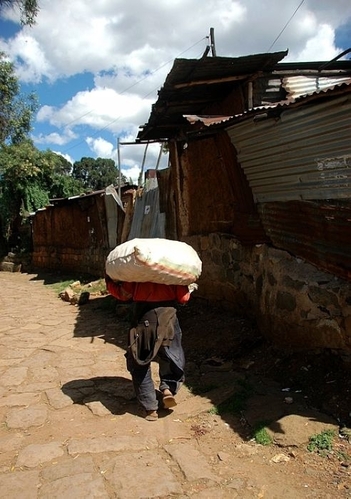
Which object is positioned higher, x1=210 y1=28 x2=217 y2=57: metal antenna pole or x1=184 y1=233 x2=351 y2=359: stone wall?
x1=210 y1=28 x2=217 y2=57: metal antenna pole

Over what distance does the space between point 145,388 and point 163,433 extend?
46cm

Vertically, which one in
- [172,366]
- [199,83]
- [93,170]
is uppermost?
[93,170]

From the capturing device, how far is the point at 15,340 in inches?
272

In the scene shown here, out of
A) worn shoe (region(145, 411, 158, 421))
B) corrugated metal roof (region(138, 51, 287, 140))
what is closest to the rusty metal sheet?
worn shoe (region(145, 411, 158, 421))

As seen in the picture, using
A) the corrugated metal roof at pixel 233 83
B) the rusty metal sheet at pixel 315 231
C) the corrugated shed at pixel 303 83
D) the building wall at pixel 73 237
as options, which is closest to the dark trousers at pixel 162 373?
the rusty metal sheet at pixel 315 231

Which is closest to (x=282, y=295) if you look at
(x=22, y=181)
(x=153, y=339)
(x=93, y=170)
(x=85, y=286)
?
(x=153, y=339)

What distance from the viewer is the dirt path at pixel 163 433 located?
9.54ft

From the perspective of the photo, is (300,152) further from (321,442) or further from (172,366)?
(321,442)

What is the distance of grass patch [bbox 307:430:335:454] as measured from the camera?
10.6ft

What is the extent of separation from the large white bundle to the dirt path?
51.5 inches

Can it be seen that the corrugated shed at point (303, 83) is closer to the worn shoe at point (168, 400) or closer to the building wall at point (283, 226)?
the building wall at point (283, 226)

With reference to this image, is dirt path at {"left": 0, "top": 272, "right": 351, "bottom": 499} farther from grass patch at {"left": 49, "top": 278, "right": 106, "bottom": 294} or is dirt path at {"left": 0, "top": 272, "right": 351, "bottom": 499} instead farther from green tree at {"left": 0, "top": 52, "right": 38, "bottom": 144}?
green tree at {"left": 0, "top": 52, "right": 38, "bottom": 144}

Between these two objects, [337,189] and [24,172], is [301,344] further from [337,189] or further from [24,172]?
[24,172]

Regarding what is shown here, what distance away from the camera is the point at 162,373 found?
13.6 feet
